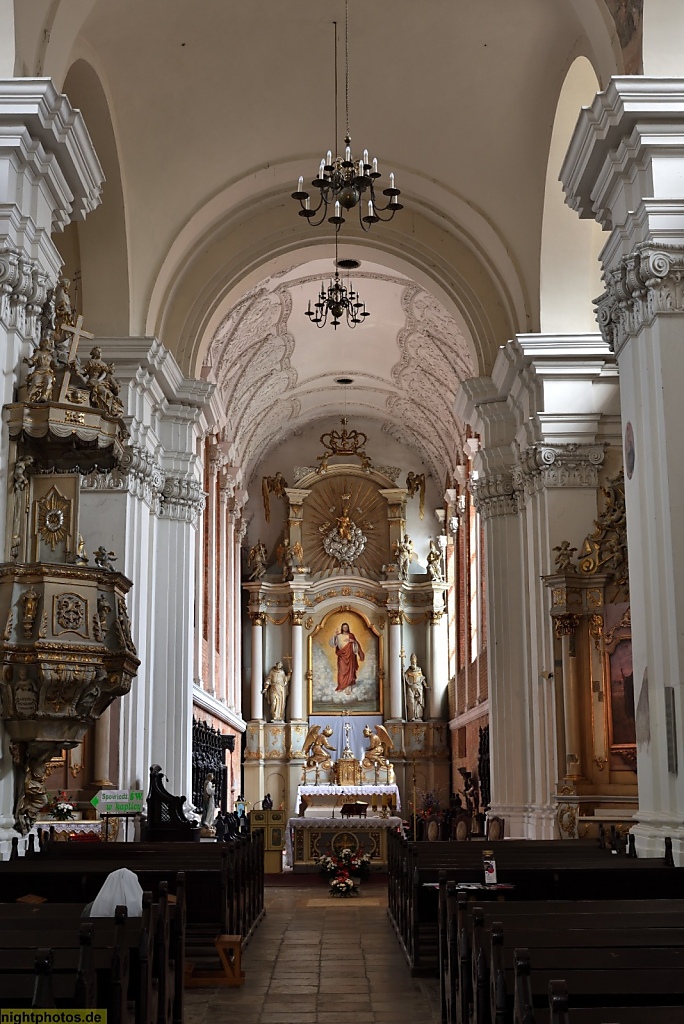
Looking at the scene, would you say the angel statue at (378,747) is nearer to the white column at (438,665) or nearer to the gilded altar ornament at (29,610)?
the white column at (438,665)

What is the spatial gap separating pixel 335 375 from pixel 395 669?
614 centimetres

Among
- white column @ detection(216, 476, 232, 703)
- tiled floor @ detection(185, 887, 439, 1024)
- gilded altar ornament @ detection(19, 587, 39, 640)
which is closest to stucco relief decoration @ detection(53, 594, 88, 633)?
gilded altar ornament @ detection(19, 587, 39, 640)

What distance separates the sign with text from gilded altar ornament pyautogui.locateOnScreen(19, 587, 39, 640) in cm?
271

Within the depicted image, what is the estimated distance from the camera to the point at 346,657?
84.5 feet

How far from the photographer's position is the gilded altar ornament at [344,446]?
25.9 m

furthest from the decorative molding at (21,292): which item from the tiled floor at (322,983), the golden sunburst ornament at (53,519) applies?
the tiled floor at (322,983)

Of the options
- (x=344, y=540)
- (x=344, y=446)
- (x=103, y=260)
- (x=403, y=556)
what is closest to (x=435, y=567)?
(x=403, y=556)

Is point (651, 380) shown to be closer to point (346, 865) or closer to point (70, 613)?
point (70, 613)

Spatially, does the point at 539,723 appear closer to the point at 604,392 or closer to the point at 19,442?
the point at 604,392

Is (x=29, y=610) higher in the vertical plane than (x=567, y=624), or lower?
lower

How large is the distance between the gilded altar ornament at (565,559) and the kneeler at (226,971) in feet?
18.8

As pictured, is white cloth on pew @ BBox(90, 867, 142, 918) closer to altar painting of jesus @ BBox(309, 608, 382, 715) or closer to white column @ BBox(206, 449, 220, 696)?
white column @ BBox(206, 449, 220, 696)

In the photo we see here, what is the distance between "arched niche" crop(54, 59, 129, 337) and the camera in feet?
41.9

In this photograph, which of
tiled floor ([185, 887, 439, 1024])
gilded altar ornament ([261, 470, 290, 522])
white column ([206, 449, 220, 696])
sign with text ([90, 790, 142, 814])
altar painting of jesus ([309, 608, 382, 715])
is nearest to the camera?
tiled floor ([185, 887, 439, 1024])
